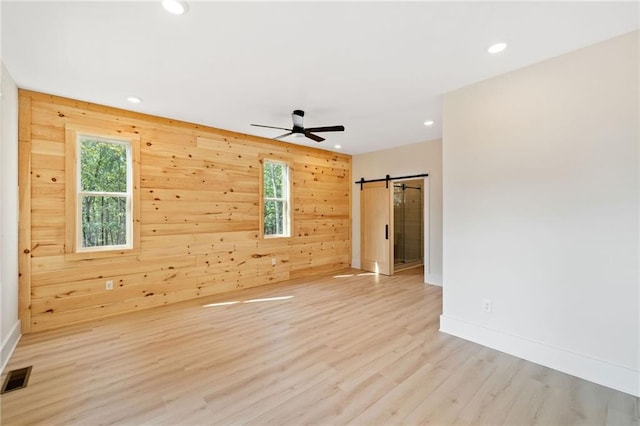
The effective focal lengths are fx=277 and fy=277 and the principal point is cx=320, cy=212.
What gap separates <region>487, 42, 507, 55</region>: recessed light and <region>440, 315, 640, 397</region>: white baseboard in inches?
101

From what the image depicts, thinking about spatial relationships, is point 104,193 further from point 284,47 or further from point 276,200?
point 284,47

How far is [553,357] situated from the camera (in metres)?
2.39

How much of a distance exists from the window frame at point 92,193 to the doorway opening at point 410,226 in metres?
5.49

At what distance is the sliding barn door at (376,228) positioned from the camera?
5.89m

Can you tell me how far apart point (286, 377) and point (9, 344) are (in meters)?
2.67

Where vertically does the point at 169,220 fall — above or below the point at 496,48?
below

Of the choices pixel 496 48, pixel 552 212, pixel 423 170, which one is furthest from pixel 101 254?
pixel 423 170

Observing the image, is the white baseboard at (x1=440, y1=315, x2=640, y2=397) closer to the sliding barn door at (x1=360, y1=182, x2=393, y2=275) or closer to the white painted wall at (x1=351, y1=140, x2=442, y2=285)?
the white painted wall at (x1=351, y1=140, x2=442, y2=285)

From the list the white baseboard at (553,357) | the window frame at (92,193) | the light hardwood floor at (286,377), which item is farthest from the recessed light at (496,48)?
the window frame at (92,193)

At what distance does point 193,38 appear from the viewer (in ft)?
7.09

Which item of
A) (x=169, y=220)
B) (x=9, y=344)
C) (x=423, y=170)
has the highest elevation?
(x=423, y=170)

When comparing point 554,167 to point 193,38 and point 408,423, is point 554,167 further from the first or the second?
point 193,38

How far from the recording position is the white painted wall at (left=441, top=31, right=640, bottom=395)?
6.92 ft

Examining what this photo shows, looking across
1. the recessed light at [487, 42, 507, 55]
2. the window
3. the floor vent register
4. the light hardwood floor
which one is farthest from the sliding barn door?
the floor vent register
